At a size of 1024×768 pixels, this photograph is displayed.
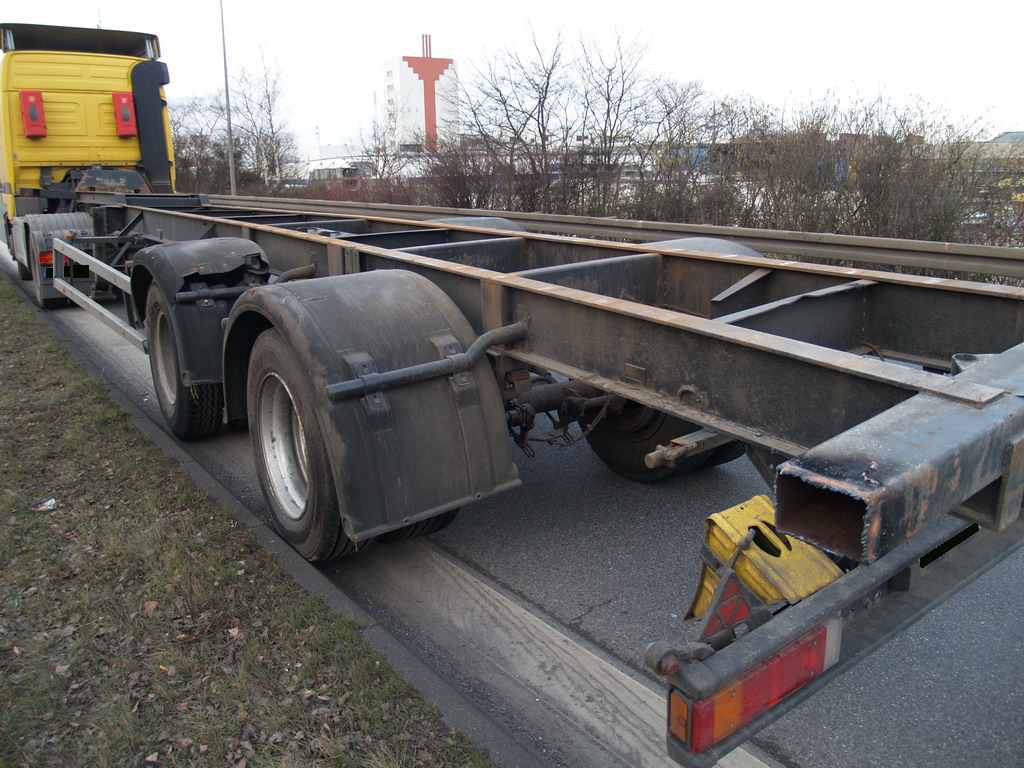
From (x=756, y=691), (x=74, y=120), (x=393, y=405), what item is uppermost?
(x=74, y=120)

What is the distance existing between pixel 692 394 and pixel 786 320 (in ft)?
2.84

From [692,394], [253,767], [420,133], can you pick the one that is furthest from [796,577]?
[420,133]

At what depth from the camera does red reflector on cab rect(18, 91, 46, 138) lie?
Result: 406 inches

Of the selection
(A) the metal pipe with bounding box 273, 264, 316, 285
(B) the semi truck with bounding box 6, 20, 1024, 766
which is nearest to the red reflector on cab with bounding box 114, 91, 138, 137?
(B) the semi truck with bounding box 6, 20, 1024, 766

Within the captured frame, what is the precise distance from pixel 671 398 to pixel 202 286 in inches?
136

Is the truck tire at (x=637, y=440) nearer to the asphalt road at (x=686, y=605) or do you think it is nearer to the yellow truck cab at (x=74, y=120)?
the asphalt road at (x=686, y=605)

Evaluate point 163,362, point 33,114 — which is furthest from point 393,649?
point 33,114

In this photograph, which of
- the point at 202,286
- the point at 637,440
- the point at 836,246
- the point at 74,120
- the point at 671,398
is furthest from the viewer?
the point at 74,120

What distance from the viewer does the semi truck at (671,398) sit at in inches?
61.7

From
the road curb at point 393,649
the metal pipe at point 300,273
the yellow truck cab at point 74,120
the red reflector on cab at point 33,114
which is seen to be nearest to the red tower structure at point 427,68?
the yellow truck cab at point 74,120

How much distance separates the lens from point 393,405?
3096 millimetres

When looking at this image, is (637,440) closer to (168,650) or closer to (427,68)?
(168,650)

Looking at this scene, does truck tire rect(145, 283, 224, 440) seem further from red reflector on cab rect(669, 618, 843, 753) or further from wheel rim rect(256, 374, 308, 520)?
red reflector on cab rect(669, 618, 843, 753)

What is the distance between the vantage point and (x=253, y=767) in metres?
2.45
